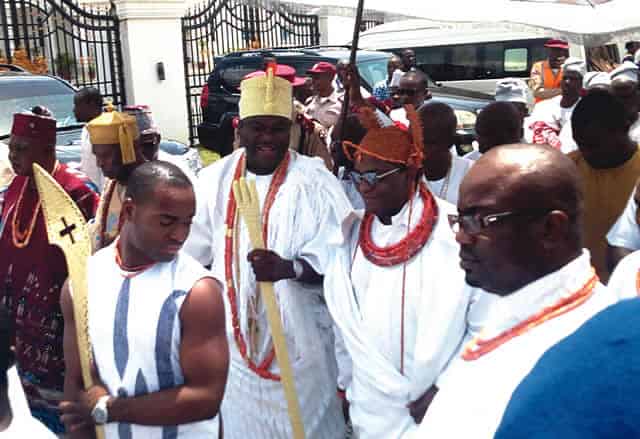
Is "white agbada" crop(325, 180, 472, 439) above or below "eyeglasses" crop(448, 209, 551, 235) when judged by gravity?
below

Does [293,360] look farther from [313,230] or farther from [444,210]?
[444,210]

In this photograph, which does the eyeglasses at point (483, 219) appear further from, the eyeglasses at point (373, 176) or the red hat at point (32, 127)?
the red hat at point (32, 127)

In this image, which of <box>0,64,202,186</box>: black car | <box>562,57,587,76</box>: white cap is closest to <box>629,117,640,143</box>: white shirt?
<box>562,57,587,76</box>: white cap

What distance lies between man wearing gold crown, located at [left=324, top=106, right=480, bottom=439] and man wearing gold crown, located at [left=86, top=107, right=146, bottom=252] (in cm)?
117

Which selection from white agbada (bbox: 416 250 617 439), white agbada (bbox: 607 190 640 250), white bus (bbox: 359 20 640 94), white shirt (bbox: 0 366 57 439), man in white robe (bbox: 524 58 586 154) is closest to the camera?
white agbada (bbox: 416 250 617 439)

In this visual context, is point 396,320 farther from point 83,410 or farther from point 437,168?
point 437,168

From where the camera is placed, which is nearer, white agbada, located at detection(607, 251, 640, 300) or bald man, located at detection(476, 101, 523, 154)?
white agbada, located at detection(607, 251, 640, 300)

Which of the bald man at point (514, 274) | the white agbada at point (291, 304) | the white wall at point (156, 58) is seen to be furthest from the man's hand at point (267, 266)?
the white wall at point (156, 58)

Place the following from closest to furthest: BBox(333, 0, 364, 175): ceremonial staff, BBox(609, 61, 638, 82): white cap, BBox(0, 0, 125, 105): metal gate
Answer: BBox(333, 0, 364, 175): ceremonial staff
BBox(609, 61, 638, 82): white cap
BBox(0, 0, 125, 105): metal gate

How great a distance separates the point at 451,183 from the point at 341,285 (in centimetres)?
140

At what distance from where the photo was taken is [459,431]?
5.52ft

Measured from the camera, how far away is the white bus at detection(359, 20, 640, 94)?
1486cm

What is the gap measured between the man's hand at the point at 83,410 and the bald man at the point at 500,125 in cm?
288

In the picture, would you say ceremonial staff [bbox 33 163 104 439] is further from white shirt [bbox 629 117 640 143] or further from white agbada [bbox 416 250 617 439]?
white shirt [bbox 629 117 640 143]
